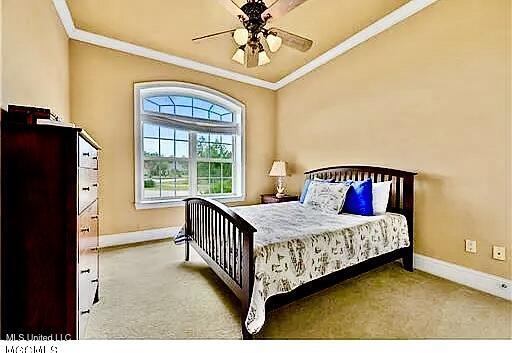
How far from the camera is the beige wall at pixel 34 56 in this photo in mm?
1712

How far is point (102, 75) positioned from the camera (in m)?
3.52

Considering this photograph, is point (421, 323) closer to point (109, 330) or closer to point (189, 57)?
point (109, 330)

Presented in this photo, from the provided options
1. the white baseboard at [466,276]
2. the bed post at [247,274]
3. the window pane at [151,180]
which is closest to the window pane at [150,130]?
the window pane at [151,180]

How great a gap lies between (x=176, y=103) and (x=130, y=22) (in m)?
1.31

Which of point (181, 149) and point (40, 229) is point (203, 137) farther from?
point (40, 229)

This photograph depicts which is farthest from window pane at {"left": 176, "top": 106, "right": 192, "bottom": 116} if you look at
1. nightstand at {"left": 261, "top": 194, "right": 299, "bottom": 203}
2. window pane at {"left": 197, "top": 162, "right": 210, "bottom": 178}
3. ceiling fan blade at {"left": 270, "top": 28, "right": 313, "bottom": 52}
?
ceiling fan blade at {"left": 270, "top": 28, "right": 313, "bottom": 52}

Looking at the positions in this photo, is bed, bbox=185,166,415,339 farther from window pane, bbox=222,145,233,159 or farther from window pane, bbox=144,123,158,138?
window pane, bbox=222,145,233,159

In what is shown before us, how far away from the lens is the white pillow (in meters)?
2.95

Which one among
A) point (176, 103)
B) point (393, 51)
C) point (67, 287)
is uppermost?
point (393, 51)

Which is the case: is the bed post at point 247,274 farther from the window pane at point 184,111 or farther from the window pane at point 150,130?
the window pane at point 184,111

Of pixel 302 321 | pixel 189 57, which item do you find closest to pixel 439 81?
pixel 302 321

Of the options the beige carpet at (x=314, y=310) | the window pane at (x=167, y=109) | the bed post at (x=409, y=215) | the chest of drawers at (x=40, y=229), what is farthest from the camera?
the window pane at (x=167, y=109)

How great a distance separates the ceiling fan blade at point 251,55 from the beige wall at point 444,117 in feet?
5.43

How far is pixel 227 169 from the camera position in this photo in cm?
485
